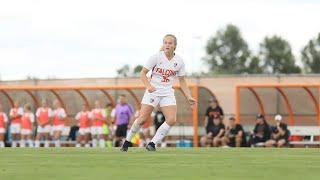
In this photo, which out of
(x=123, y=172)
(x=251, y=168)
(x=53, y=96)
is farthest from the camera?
(x=53, y=96)

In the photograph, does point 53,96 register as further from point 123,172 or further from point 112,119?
point 123,172

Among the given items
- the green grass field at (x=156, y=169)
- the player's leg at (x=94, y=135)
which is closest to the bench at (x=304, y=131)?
the player's leg at (x=94, y=135)

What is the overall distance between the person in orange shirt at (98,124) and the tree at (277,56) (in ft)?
293

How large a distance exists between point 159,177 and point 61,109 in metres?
23.4

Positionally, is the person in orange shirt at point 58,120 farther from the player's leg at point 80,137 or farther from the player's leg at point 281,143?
the player's leg at point 281,143

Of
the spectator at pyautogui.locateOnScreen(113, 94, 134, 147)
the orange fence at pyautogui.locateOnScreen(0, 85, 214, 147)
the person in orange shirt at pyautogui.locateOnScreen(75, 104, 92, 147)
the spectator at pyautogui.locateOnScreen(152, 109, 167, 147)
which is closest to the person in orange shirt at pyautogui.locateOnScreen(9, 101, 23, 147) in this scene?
the orange fence at pyautogui.locateOnScreen(0, 85, 214, 147)

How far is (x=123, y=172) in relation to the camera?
10.6m

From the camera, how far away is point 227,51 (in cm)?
13238

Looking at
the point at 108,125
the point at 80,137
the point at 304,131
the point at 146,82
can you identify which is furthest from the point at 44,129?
the point at 146,82

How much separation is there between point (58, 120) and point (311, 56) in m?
91.6

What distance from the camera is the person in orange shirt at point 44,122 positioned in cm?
3325

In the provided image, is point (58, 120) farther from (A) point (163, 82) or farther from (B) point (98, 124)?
(A) point (163, 82)

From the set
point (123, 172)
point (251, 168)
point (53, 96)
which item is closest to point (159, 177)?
point (123, 172)

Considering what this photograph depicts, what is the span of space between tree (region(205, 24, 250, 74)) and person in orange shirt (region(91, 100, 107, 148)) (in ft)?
316
